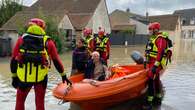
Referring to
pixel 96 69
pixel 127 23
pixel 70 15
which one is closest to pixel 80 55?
pixel 96 69

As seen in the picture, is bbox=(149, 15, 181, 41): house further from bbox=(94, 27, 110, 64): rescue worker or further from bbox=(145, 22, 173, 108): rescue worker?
bbox=(145, 22, 173, 108): rescue worker

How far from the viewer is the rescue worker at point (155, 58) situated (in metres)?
8.39

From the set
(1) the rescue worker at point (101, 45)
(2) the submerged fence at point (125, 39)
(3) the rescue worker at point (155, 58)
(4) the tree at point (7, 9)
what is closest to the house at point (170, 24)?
(2) the submerged fence at point (125, 39)

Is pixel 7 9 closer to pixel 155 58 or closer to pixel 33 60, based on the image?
pixel 155 58

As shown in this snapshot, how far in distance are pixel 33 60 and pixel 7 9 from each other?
35679 millimetres

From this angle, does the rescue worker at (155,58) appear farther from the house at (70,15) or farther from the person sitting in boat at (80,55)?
the house at (70,15)

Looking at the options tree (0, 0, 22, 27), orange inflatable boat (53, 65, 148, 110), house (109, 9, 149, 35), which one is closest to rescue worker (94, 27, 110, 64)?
orange inflatable boat (53, 65, 148, 110)

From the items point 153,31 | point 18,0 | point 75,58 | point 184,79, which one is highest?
point 18,0

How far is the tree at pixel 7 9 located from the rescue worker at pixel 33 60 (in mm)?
34010

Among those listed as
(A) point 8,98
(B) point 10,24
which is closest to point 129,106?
(A) point 8,98

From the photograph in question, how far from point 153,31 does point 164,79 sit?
18.8 feet

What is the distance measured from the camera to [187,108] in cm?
923

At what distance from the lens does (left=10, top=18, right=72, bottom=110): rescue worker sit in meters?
6.00

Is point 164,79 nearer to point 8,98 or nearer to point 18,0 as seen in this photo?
point 8,98
